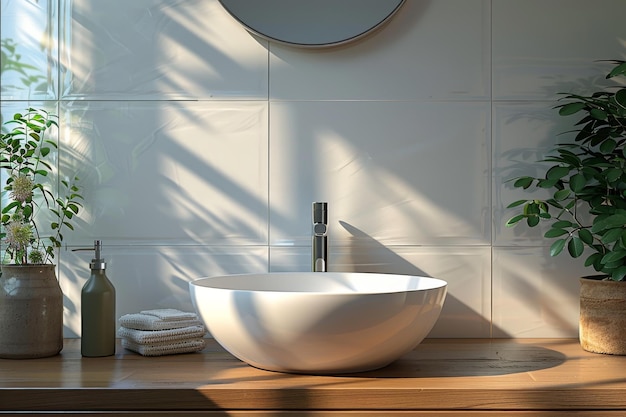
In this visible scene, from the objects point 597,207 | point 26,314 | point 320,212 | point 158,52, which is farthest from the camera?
point 158,52

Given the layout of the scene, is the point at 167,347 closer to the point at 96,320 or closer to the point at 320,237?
the point at 96,320

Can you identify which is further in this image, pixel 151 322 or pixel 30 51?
pixel 30 51

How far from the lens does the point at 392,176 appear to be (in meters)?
1.75

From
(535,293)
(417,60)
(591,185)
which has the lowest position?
(535,293)

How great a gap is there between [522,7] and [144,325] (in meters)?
1.12

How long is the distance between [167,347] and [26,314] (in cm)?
28

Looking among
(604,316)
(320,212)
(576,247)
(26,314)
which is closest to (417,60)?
(320,212)

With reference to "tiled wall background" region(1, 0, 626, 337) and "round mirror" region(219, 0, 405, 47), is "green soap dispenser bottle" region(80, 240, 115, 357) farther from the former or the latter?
"round mirror" region(219, 0, 405, 47)

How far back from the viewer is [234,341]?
1281 mm

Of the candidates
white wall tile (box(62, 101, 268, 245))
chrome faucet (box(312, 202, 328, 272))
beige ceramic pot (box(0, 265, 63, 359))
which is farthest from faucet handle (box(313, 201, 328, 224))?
beige ceramic pot (box(0, 265, 63, 359))

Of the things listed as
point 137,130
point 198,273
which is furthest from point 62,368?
point 137,130

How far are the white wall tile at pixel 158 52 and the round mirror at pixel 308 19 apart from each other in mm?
41

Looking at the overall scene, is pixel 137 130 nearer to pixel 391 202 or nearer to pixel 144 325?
pixel 144 325

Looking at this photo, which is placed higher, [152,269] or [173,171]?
[173,171]
